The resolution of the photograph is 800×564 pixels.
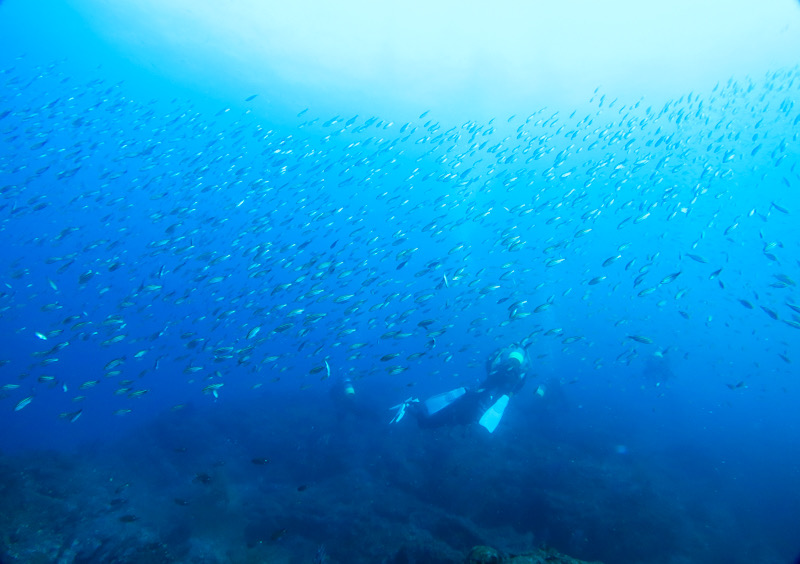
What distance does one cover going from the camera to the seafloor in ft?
29.9

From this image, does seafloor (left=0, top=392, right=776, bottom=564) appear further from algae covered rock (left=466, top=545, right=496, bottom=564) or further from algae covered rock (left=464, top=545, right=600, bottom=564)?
algae covered rock (left=466, top=545, right=496, bottom=564)

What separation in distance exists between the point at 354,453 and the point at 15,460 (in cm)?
1158

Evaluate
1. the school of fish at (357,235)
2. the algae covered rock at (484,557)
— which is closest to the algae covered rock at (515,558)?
the algae covered rock at (484,557)

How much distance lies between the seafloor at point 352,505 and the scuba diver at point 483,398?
179 centimetres

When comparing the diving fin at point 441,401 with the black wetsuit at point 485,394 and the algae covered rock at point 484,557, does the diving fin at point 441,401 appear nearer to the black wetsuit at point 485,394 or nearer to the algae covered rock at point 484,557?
the black wetsuit at point 485,394

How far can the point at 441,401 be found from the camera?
12805 mm

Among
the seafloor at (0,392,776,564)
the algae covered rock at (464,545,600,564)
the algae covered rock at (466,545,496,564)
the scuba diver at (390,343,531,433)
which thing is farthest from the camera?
the scuba diver at (390,343,531,433)

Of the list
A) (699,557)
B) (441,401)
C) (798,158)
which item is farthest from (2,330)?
(798,158)

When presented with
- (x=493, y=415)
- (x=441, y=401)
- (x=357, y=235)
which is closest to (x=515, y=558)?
(x=493, y=415)

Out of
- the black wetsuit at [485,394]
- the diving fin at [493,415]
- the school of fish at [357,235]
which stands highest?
the school of fish at [357,235]

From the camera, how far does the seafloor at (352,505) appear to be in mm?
9117

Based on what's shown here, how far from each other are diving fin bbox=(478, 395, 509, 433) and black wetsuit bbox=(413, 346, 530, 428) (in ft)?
0.88

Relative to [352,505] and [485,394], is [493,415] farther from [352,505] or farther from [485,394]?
[352,505]

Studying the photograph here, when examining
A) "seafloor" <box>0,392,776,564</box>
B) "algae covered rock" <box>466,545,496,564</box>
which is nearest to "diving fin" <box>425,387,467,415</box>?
"seafloor" <box>0,392,776,564</box>
